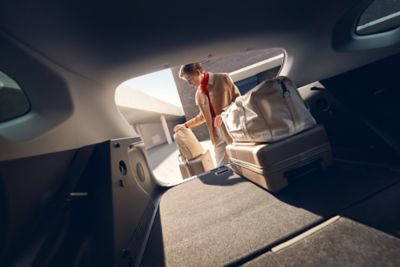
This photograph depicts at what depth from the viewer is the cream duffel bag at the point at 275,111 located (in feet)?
4.23

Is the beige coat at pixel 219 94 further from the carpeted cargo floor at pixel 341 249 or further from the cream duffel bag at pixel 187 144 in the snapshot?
the carpeted cargo floor at pixel 341 249

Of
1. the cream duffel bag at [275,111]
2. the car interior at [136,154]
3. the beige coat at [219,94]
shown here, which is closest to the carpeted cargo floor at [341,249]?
the car interior at [136,154]

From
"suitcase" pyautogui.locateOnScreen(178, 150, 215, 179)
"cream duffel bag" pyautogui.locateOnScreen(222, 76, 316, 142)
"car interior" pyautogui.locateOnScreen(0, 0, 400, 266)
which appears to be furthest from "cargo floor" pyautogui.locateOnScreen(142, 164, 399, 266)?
"suitcase" pyautogui.locateOnScreen(178, 150, 215, 179)

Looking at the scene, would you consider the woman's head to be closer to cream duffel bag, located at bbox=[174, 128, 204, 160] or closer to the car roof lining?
the car roof lining

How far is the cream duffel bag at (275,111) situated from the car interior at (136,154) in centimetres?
37

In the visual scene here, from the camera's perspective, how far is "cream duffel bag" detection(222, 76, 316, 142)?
1.29 metres

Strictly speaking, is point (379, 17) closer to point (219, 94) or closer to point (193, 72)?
point (219, 94)

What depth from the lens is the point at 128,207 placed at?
1195 mm

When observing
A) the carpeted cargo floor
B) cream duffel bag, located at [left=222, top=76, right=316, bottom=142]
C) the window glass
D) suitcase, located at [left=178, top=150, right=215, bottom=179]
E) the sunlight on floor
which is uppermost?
the window glass

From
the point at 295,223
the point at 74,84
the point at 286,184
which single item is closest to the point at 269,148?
the point at 286,184

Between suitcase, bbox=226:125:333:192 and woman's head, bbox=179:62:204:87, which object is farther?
woman's head, bbox=179:62:204:87

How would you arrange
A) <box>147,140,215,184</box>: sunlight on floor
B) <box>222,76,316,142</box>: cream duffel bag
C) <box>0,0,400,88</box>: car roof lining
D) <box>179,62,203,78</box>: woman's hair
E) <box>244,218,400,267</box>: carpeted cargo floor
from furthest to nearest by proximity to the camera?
<box>147,140,215,184</box>: sunlight on floor → <box>179,62,203,78</box>: woman's hair → <box>222,76,316,142</box>: cream duffel bag → <box>0,0,400,88</box>: car roof lining → <box>244,218,400,267</box>: carpeted cargo floor

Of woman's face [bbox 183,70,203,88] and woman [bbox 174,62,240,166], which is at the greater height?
woman's face [bbox 183,70,203,88]

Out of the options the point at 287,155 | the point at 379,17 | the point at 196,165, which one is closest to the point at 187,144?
the point at 196,165
